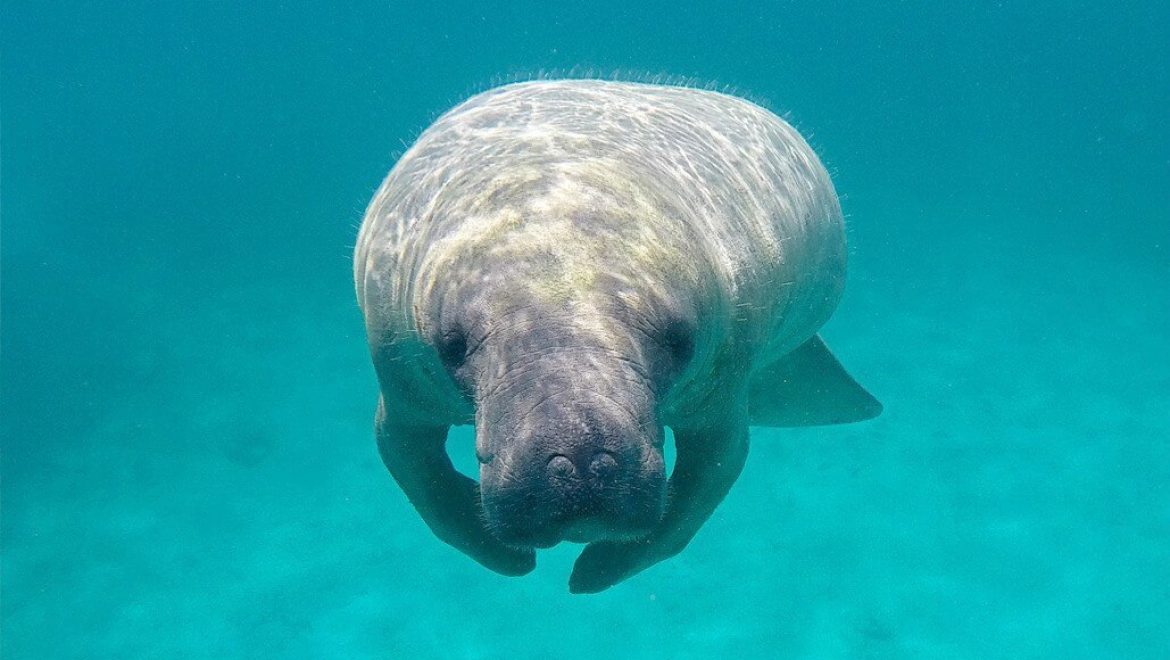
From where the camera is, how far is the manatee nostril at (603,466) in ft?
7.83

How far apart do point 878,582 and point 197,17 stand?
58.1 meters

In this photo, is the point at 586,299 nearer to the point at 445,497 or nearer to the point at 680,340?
the point at 680,340

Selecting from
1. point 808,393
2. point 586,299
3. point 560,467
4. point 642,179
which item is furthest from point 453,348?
point 808,393

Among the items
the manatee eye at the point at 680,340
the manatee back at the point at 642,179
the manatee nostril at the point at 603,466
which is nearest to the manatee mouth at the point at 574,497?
the manatee nostril at the point at 603,466

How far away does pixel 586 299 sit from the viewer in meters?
2.53

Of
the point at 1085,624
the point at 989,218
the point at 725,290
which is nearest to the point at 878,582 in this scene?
the point at 1085,624

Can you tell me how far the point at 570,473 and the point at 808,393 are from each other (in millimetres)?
4484

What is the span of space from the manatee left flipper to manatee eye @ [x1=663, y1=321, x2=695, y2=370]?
1.49 meters

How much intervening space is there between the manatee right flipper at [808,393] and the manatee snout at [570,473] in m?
3.82

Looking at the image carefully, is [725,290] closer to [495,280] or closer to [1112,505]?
[495,280]

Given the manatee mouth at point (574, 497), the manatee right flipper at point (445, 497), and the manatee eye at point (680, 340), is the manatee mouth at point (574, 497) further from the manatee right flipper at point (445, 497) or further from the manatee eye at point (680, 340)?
the manatee right flipper at point (445, 497)

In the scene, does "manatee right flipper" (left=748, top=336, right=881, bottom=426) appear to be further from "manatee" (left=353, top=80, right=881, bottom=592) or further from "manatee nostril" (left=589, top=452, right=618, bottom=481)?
"manatee nostril" (left=589, top=452, right=618, bottom=481)

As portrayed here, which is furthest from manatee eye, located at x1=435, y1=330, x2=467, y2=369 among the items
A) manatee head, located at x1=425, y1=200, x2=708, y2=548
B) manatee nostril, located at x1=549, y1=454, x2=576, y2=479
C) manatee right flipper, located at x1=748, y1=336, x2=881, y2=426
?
manatee right flipper, located at x1=748, y1=336, x2=881, y2=426

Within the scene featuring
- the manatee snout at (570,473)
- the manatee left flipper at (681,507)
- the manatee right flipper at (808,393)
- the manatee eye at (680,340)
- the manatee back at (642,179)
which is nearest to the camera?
the manatee snout at (570,473)
